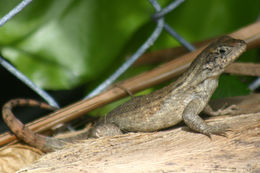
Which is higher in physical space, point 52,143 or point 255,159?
point 52,143

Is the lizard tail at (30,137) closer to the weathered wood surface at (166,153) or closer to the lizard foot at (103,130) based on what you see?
the lizard foot at (103,130)

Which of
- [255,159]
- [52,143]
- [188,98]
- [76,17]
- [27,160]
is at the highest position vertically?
[76,17]

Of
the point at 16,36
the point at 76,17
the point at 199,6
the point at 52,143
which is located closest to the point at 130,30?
the point at 76,17

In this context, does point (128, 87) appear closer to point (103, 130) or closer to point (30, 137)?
point (103, 130)

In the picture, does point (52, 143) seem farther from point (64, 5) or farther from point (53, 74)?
point (64, 5)

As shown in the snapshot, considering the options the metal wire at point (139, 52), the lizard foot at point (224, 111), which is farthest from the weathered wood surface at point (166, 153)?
the metal wire at point (139, 52)

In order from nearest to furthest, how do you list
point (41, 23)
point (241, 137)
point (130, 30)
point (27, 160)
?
1. point (241, 137)
2. point (27, 160)
3. point (41, 23)
4. point (130, 30)

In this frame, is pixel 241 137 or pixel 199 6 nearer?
pixel 241 137

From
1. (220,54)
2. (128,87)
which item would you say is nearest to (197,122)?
(220,54)
